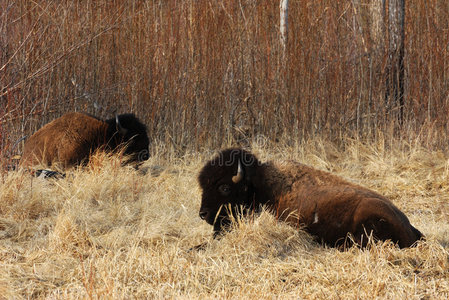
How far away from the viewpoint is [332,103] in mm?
8555

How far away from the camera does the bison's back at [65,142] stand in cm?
715

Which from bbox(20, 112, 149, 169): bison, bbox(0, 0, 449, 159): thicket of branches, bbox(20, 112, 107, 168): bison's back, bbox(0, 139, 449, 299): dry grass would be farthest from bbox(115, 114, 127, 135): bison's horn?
bbox(0, 0, 449, 159): thicket of branches

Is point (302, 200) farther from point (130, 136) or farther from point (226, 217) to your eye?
point (130, 136)

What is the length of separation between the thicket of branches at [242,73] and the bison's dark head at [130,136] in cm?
103

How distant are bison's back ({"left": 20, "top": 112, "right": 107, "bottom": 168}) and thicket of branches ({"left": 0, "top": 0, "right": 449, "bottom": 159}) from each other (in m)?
1.09

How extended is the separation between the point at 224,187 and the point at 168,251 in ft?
2.53

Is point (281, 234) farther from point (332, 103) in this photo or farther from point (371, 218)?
point (332, 103)

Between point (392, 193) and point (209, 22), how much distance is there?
12.5ft

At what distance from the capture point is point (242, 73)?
8773 mm

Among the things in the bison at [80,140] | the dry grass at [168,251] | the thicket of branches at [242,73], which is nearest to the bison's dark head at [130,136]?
the bison at [80,140]

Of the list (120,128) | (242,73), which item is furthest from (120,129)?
(242,73)

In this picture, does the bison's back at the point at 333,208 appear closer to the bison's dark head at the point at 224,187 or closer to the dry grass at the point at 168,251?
the dry grass at the point at 168,251

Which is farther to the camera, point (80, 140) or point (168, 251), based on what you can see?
point (80, 140)

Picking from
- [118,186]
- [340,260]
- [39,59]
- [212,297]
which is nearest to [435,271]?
[340,260]
